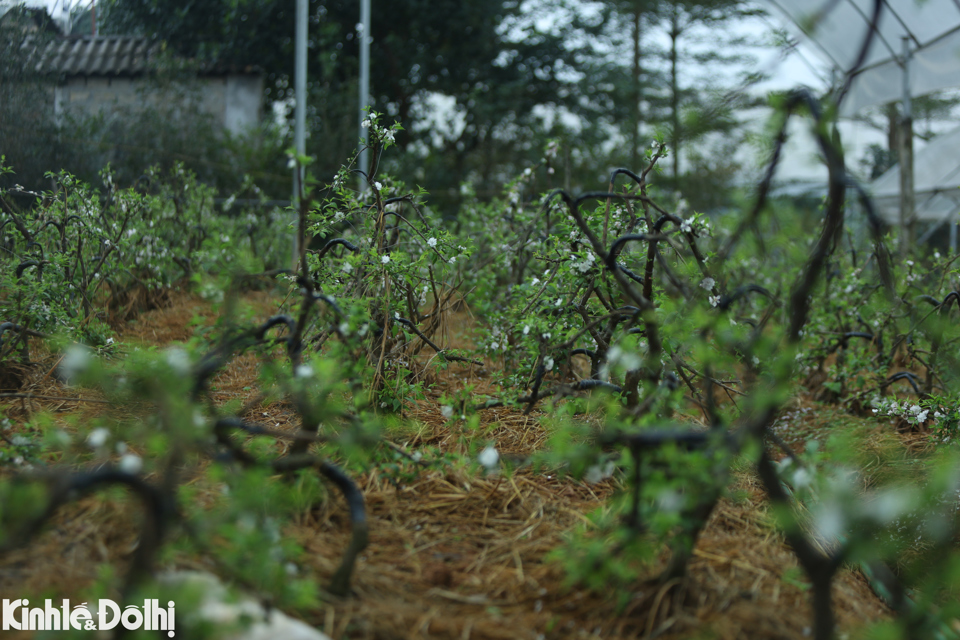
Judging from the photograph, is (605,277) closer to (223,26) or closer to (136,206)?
(136,206)

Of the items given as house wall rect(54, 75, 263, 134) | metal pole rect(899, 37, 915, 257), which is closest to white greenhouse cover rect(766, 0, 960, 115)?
metal pole rect(899, 37, 915, 257)

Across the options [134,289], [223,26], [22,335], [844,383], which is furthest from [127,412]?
[223,26]

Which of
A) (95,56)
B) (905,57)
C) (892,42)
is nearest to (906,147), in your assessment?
(905,57)

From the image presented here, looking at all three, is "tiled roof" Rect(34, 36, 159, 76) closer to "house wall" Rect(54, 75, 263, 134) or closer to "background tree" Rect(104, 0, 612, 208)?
"house wall" Rect(54, 75, 263, 134)

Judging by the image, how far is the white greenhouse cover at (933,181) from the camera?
9.41 m

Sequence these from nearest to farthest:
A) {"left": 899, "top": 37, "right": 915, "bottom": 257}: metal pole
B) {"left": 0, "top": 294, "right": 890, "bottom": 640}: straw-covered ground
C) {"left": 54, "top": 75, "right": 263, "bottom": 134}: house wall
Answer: {"left": 0, "top": 294, "right": 890, "bottom": 640}: straw-covered ground → {"left": 54, "top": 75, "right": 263, "bottom": 134}: house wall → {"left": 899, "top": 37, "right": 915, "bottom": 257}: metal pole

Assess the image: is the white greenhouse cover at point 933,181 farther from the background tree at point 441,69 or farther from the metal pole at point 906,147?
the background tree at point 441,69

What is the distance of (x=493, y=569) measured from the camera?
1.64m

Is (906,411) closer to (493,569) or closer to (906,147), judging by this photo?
(493,569)

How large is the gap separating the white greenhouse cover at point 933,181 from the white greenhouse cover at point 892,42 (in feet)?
4.75

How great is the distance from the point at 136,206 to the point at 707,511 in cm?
372

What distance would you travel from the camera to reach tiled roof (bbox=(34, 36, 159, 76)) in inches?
189

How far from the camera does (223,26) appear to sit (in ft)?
34.3

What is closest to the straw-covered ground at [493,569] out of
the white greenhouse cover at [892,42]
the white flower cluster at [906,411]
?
the white flower cluster at [906,411]
